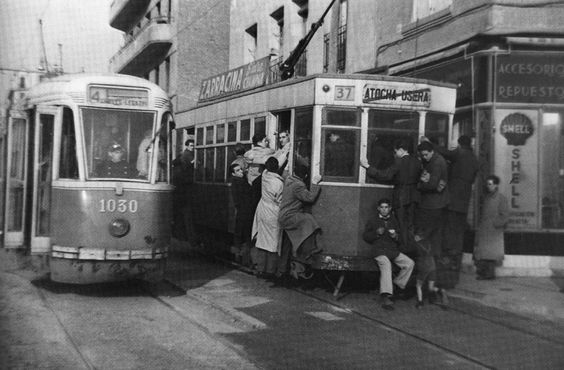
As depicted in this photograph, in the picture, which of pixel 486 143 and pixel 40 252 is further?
pixel 486 143

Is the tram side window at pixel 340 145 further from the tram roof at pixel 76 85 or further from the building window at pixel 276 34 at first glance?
the building window at pixel 276 34

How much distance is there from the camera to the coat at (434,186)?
869 cm

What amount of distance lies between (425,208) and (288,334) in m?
2.86

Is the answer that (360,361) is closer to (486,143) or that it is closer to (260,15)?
(486,143)

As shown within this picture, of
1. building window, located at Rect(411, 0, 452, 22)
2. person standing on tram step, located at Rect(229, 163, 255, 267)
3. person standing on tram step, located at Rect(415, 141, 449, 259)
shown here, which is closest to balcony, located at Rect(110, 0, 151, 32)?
building window, located at Rect(411, 0, 452, 22)

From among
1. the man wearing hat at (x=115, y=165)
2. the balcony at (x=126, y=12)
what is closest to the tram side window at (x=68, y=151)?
the man wearing hat at (x=115, y=165)

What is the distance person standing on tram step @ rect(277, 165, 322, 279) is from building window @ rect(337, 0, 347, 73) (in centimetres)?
826

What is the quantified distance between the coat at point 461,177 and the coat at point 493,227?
3.51 ft

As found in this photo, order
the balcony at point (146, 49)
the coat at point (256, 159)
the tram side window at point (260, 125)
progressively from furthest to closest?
the balcony at point (146, 49) → the tram side window at point (260, 125) → the coat at point (256, 159)

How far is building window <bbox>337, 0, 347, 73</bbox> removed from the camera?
1684 centimetres

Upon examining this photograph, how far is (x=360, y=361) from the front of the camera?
5.98m

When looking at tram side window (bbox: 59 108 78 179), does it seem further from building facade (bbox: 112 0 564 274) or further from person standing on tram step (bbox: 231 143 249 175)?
building facade (bbox: 112 0 564 274)

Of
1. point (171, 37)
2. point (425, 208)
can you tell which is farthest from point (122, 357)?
point (171, 37)

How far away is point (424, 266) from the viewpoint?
8.62m
